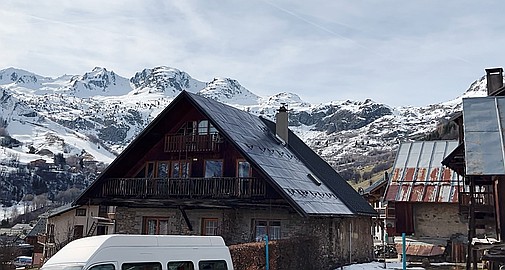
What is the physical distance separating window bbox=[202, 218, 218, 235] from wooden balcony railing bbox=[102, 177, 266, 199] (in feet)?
6.00

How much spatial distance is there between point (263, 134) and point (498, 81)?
11.2 metres

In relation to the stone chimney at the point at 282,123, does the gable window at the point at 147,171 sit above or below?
below

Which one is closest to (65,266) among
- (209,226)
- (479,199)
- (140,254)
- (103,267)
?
(103,267)

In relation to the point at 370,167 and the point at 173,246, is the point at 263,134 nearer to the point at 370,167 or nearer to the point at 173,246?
the point at 173,246

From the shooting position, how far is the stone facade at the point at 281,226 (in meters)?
25.0

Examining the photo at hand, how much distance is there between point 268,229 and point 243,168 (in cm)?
283

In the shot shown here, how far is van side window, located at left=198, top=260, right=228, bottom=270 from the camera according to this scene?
47.9ft

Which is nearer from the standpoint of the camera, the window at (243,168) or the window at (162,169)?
the window at (243,168)

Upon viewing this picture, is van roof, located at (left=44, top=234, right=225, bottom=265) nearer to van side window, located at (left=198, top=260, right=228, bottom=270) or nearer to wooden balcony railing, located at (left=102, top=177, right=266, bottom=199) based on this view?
van side window, located at (left=198, top=260, right=228, bottom=270)

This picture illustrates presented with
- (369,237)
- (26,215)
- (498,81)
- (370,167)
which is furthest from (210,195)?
(370,167)

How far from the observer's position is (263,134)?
30.0 meters

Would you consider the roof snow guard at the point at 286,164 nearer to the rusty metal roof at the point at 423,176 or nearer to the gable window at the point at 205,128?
the gable window at the point at 205,128

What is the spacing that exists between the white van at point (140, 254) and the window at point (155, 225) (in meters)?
13.6

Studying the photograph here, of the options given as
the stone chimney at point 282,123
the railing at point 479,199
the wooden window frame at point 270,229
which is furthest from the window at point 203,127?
the railing at point 479,199
